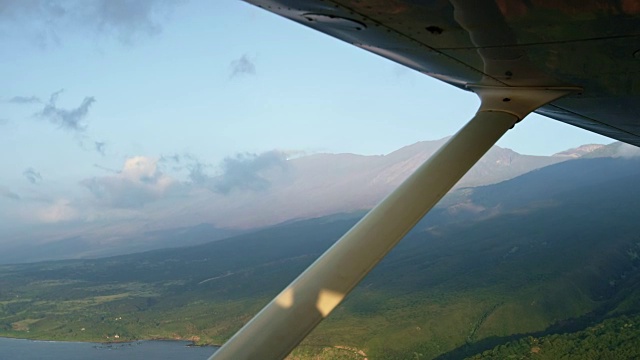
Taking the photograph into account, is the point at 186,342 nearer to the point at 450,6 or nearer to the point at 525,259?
the point at 525,259

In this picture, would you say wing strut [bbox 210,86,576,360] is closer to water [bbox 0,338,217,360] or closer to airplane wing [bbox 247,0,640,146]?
airplane wing [bbox 247,0,640,146]

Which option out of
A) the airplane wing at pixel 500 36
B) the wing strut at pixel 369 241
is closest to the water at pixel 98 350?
the wing strut at pixel 369 241

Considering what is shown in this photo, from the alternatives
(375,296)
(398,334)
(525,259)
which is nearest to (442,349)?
(398,334)

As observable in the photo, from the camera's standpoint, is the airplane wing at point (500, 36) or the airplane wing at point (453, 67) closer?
the airplane wing at point (500, 36)

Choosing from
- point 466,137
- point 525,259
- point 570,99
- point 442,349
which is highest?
point 570,99

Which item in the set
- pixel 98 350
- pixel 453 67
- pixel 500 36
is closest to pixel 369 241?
pixel 500 36

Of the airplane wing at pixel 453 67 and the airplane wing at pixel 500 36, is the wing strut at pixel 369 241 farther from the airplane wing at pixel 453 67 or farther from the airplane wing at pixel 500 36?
the airplane wing at pixel 500 36
